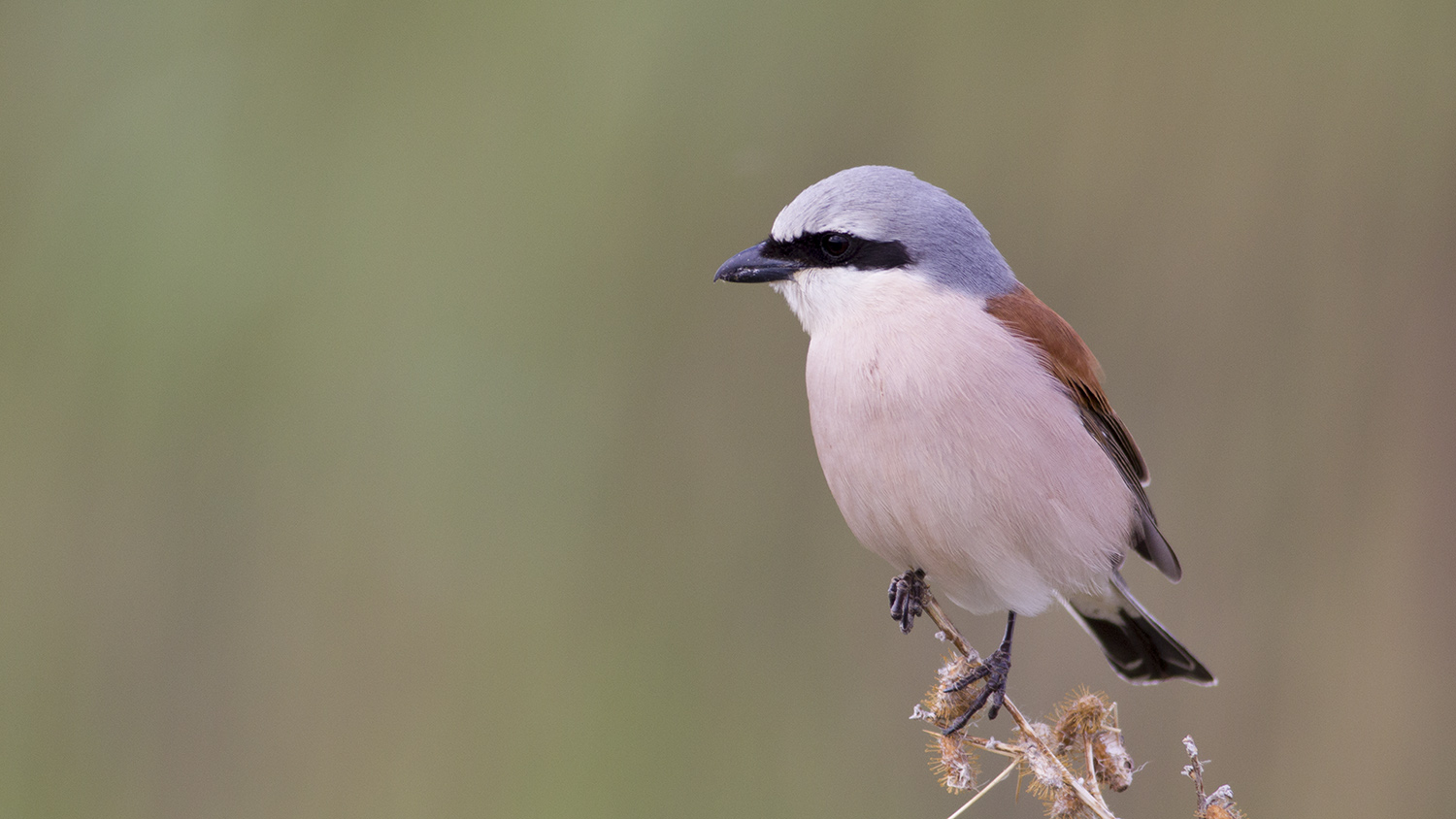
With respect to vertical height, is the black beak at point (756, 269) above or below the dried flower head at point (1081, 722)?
above

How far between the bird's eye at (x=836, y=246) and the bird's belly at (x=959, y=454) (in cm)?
15

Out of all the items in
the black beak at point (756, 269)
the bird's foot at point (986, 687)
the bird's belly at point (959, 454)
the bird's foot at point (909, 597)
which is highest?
the black beak at point (756, 269)

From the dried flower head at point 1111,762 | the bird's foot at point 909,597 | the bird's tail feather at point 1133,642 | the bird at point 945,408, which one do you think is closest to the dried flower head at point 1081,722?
the dried flower head at point 1111,762

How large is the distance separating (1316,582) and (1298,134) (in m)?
1.25

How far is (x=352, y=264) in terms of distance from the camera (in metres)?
3.09

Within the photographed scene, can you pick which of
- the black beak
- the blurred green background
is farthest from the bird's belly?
the blurred green background

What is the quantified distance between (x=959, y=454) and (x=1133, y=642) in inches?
36.5

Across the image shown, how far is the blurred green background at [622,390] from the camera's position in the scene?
3.02 metres

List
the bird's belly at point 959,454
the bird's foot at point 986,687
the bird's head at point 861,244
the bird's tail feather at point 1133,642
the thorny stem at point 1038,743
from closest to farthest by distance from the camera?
1. the thorny stem at point 1038,743
2. the bird's foot at point 986,687
3. the bird's belly at point 959,454
4. the bird's head at point 861,244
5. the bird's tail feather at point 1133,642

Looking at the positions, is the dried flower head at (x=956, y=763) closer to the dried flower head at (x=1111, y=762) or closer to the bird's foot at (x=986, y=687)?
the bird's foot at (x=986, y=687)

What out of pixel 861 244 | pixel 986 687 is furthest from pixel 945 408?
pixel 986 687

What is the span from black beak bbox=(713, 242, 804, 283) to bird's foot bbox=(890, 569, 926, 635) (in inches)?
24.9

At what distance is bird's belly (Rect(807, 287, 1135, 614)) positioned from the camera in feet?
6.43

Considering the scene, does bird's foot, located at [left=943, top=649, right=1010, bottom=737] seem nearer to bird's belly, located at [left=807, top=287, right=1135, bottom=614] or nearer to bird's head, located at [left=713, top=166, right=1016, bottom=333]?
bird's belly, located at [left=807, top=287, right=1135, bottom=614]
